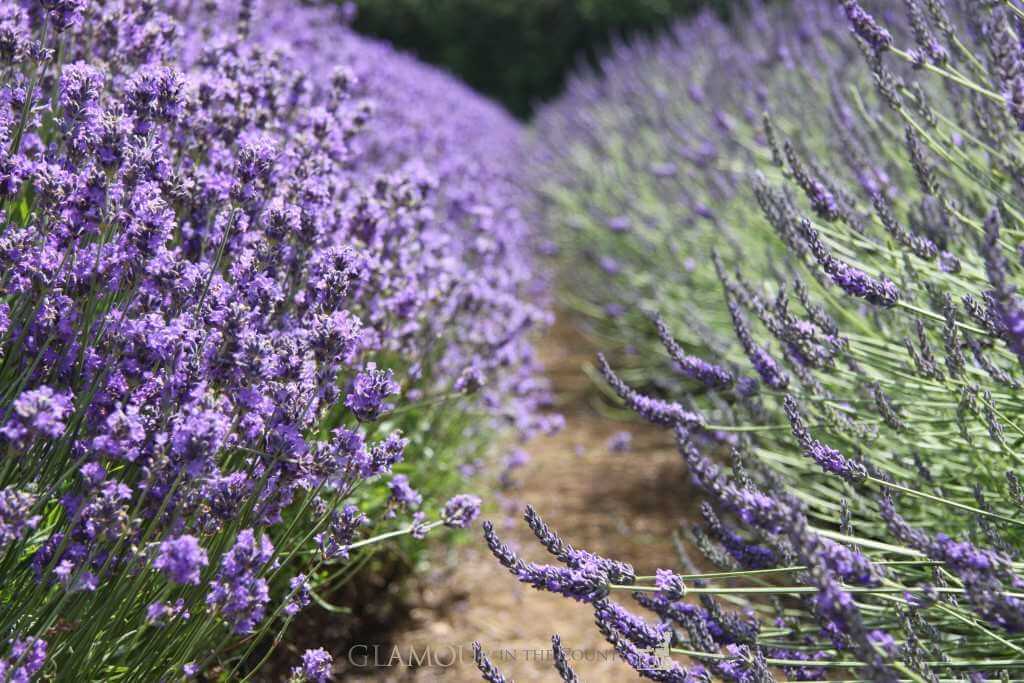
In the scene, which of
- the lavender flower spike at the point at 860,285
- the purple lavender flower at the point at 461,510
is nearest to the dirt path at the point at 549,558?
the purple lavender flower at the point at 461,510

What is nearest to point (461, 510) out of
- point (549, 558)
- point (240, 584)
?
point (240, 584)

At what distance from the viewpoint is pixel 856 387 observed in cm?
217

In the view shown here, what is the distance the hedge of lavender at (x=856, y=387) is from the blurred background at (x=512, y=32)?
11.3 m

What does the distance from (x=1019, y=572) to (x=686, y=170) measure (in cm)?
324

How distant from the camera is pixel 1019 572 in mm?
1456

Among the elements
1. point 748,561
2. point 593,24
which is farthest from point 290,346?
point 593,24

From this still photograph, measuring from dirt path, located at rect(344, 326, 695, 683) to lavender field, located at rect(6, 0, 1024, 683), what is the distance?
2cm

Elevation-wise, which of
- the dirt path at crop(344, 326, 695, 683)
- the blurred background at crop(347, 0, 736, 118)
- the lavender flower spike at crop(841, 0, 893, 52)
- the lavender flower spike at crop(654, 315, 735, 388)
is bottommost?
the blurred background at crop(347, 0, 736, 118)

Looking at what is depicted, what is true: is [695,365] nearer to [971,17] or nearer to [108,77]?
[971,17]

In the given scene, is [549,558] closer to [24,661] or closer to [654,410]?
[654,410]

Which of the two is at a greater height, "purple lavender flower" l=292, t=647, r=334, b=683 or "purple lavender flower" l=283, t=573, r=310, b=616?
"purple lavender flower" l=283, t=573, r=310, b=616

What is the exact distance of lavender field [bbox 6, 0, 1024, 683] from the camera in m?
1.27

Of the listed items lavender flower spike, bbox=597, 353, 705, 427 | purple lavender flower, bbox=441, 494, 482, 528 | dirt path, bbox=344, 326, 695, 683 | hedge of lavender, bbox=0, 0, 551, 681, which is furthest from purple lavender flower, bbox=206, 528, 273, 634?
dirt path, bbox=344, 326, 695, 683

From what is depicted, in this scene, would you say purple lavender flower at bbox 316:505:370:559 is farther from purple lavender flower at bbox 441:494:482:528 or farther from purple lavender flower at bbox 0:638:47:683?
purple lavender flower at bbox 0:638:47:683
